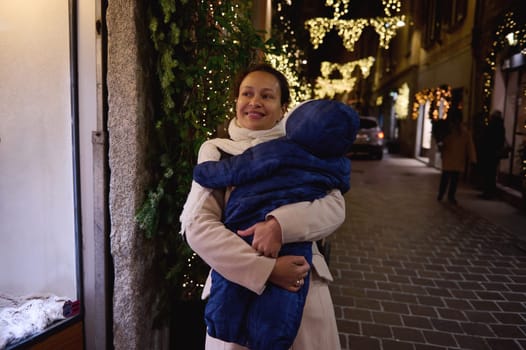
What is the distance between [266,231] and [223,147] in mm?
416

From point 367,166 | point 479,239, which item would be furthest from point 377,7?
point 479,239

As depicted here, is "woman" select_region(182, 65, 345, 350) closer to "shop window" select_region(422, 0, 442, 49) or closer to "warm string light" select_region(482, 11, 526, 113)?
"warm string light" select_region(482, 11, 526, 113)

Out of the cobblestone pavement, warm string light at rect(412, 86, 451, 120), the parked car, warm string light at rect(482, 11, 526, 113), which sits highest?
warm string light at rect(482, 11, 526, 113)

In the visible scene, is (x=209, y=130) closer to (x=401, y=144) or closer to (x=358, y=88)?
(x=401, y=144)

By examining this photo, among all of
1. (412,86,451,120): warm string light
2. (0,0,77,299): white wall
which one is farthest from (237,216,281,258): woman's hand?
(412,86,451,120): warm string light

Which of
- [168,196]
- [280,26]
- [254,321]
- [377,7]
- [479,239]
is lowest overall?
[479,239]

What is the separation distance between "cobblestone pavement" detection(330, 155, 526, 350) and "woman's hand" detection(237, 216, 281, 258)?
2.38m

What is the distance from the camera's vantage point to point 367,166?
16.7 metres

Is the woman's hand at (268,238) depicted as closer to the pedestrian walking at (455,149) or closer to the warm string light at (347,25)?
the pedestrian walking at (455,149)

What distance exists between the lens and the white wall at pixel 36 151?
266 centimetres

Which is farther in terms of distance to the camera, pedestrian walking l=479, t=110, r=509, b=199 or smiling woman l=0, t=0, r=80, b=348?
pedestrian walking l=479, t=110, r=509, b=199

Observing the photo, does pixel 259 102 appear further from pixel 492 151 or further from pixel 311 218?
pixel 492 151

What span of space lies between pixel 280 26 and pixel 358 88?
122ft

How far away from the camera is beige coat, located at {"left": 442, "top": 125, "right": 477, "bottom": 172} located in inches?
355
